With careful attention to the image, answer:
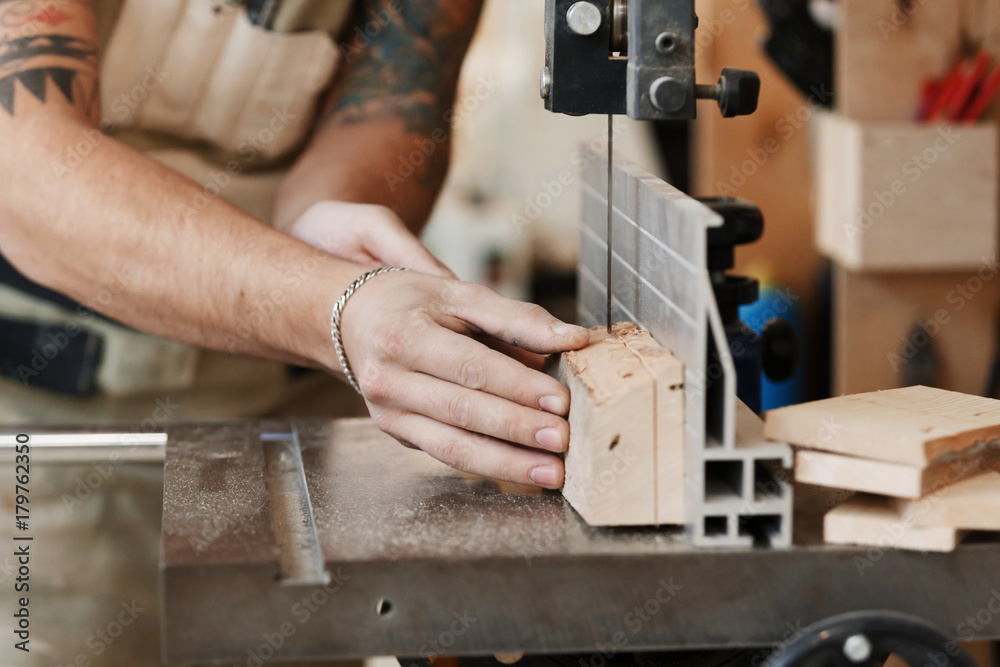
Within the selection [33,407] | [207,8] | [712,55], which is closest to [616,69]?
[207,8]

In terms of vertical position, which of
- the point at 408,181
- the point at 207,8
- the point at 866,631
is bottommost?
the point at 866,631

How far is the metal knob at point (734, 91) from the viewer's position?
2.76 feet

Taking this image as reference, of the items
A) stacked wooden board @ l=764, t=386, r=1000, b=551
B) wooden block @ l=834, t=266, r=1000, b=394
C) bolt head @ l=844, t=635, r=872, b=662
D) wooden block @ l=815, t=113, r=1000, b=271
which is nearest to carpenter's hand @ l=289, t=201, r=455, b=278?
stacked wooden board @ l=764, t=386, r=1000, b=551

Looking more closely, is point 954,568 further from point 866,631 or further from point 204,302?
point 204,302

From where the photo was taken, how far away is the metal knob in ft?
2.76

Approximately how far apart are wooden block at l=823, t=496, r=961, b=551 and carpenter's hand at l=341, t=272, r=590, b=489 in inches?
9.3

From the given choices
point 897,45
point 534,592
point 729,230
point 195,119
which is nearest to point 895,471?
point 534,592

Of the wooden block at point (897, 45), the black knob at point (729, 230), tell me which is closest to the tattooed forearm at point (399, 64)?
the black knob at point (729, 230)

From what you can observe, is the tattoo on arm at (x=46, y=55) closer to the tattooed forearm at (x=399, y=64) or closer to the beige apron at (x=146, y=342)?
the beige apron at (x=146, y=342)

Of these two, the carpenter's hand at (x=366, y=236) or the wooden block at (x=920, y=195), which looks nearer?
the carpenter's hand at (x=366, y=236)

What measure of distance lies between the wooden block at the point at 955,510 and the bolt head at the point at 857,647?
0.11 m

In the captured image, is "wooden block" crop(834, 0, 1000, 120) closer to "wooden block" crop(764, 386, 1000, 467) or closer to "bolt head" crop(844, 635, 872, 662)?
"wooden block" crop(764, 386, 1000, 467)

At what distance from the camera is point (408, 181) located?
1608 mm

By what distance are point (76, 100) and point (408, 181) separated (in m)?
0.53
